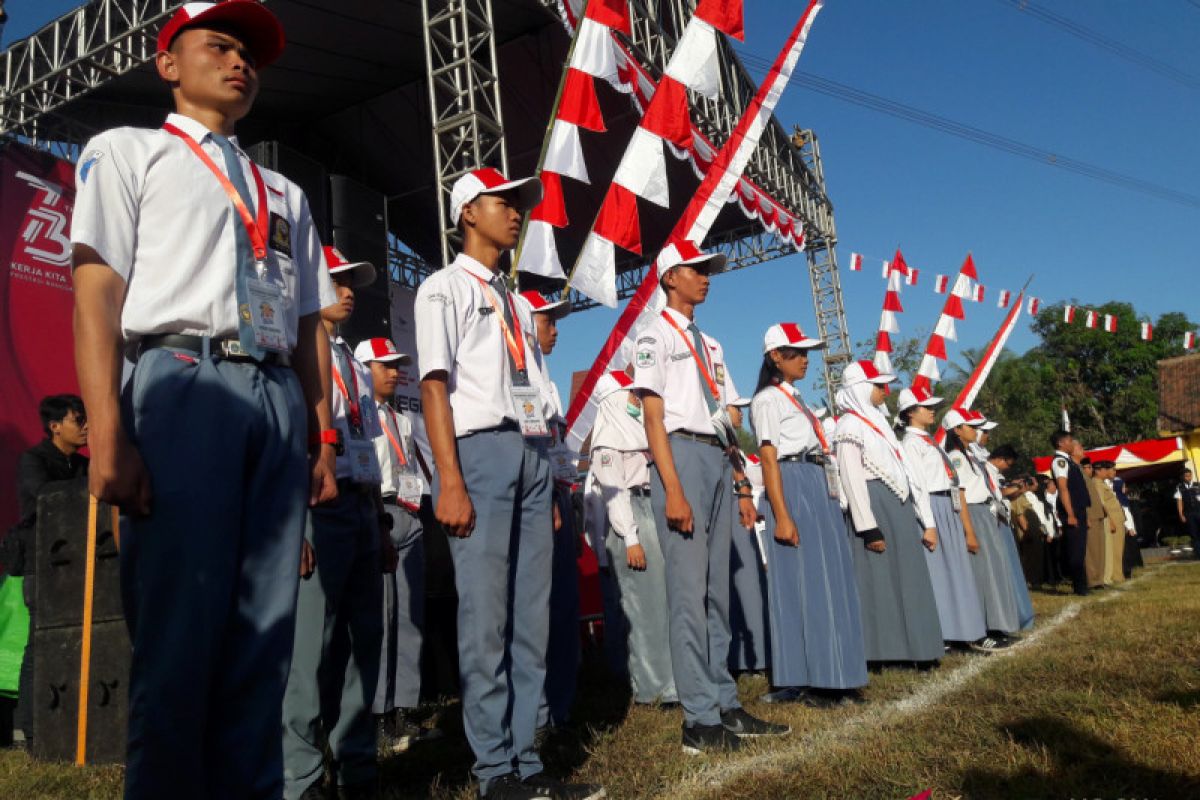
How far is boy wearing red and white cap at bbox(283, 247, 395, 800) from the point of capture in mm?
2762

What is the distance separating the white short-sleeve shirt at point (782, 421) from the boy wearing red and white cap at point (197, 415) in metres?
2.98

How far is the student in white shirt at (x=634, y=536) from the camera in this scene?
5.07 meters

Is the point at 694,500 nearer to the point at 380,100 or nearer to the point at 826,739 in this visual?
the point at 826,739

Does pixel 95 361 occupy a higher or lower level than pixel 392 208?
lower

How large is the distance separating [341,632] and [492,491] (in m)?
0.89

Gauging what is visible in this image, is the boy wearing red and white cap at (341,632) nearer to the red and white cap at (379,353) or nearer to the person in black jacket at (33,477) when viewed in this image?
the red and white cap at (379,353)

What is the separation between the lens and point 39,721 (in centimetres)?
383

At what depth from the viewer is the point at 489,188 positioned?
2955 mm

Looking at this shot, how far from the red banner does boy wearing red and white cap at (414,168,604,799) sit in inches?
268

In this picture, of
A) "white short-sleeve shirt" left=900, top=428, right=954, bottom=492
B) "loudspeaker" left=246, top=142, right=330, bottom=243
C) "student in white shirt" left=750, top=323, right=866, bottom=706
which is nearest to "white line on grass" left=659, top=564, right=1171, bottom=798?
"student in white shirt" left=750, top=323, right=866, bottom=706

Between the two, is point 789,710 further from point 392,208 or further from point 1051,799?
point 392,208

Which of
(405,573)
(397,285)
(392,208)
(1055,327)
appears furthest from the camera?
(1055,327)

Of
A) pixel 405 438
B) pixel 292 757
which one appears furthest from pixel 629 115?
pixel 292 757

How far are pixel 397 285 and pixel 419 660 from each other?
29.6 feet
